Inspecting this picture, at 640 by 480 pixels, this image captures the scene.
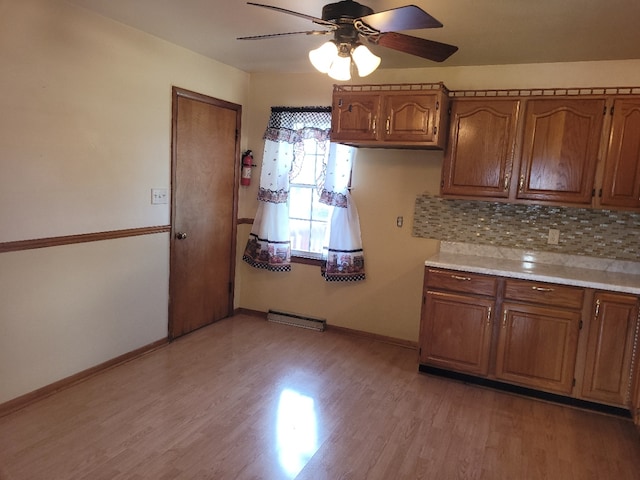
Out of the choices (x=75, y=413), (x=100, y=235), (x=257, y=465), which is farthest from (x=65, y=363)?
(x=257, y=465)

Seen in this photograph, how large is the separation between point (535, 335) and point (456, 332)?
1.66 ft

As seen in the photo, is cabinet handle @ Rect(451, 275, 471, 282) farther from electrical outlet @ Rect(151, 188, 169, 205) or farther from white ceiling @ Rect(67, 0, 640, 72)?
electrical outlet @ Rect(151, 188, 169, 205)

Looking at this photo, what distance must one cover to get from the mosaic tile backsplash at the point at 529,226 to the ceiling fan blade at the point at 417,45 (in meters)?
1.58

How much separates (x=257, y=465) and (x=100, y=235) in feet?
5.91

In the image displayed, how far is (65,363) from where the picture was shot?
2.96 metres

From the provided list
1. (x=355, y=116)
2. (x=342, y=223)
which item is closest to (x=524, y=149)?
(x=355, y=116)

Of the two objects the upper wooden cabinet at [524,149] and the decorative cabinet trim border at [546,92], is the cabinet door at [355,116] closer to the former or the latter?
the upper wooden cabinet at [524,149]

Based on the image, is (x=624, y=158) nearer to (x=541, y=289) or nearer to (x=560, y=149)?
(x=560, y=149)

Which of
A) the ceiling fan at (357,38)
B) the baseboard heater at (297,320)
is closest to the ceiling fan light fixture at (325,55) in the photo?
the ceiling fan at (357,38)

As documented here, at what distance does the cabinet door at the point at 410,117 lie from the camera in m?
3.26

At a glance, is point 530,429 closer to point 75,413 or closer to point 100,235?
point 75,413

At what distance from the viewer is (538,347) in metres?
3.08

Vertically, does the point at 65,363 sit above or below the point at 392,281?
below

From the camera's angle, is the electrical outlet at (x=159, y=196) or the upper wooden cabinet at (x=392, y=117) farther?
the electrical outlet at (x=159, y=196)
